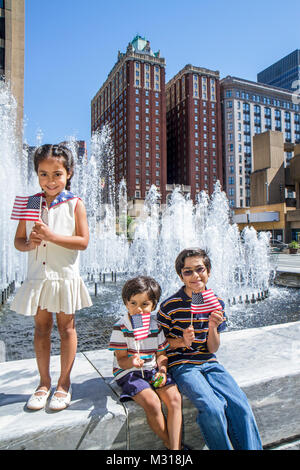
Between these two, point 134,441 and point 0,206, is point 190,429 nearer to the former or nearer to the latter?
point 134,441

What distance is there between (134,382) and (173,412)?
0.81 feet

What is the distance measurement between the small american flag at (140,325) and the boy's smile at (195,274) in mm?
375

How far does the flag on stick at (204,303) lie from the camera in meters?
1.87

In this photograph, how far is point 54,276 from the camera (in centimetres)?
176

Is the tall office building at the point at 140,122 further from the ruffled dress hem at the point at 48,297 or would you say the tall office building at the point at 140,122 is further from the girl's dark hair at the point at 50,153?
the ruffled dress hem at the point at 48,297

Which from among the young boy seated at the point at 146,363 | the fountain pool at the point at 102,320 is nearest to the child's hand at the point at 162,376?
the young boy seated at the point at 146,363

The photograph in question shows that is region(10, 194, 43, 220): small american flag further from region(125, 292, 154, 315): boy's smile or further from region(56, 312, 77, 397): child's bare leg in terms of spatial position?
region(125, 292, 154, 315): boy's smile

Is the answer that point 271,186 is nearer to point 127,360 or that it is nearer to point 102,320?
point 102,320

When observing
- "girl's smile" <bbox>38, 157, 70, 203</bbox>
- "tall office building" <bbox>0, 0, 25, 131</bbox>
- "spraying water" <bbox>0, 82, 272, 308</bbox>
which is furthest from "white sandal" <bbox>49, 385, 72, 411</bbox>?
"tall office building" <bbox>0, 0, 25, 131</bbox>

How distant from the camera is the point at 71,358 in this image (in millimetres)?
1791

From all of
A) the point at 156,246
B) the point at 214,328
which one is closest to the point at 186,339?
the point at 214,328

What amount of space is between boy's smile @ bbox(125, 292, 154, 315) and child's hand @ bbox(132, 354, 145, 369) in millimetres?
248
